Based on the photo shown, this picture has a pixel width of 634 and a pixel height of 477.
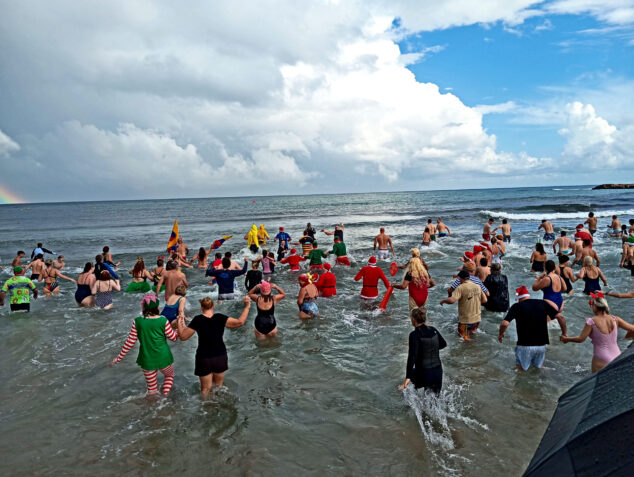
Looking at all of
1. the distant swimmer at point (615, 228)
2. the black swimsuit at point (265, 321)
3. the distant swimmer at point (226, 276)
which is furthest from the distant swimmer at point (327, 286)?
the distant swimmer at point (615, 228)

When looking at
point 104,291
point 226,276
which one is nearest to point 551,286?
point 226,276

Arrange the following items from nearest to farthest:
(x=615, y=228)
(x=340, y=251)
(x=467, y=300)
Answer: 1. (x=467, y=300)
2. (x=340, y=251)
3. (x=615, y=228)

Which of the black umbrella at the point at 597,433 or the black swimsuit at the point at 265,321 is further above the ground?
the black umbrella at the point at 597,433

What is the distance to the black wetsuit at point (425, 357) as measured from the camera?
5117mm

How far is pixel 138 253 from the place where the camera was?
25.0m

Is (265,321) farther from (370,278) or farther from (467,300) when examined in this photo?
(467,300)

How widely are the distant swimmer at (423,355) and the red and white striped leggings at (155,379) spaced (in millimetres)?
3587

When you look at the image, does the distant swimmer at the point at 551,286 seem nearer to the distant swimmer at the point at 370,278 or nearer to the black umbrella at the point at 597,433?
the distant swimmer at the point at 370,278

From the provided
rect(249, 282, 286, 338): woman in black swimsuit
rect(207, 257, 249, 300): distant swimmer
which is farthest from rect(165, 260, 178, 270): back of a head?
rect(249, 282, 286, 338): woman in black swimsuit

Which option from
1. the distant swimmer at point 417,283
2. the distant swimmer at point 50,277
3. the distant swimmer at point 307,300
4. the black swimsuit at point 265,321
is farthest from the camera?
the distant swimmer at point 50,277

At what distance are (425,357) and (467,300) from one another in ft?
9.73

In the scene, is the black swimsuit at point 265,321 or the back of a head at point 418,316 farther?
the black swimsuit at point 265,321

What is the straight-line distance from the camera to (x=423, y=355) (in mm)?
5141

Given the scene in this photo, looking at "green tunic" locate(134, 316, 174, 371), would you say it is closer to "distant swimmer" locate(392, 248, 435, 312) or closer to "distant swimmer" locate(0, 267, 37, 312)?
"distant swimmer" locate(392, 248, 435, 312)
